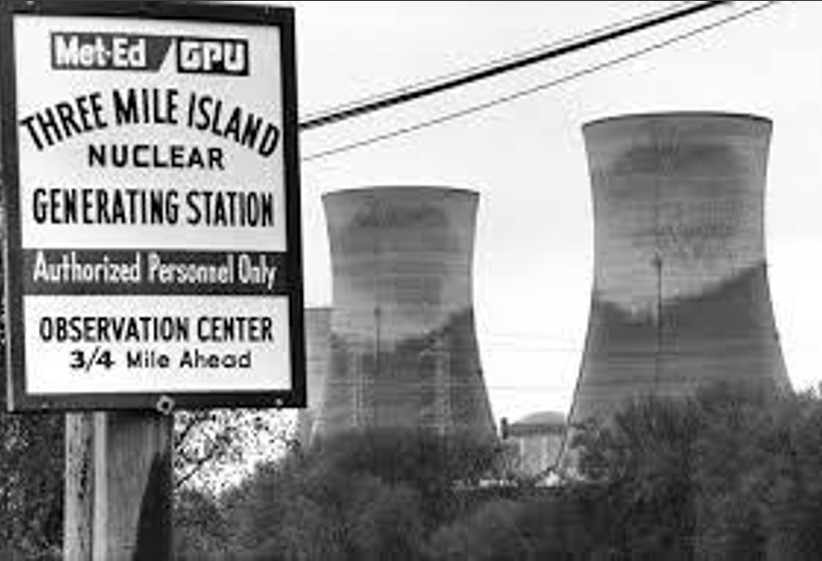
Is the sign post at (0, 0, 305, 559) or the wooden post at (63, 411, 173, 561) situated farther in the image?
the wooden post at (63, 411, 173, 561)

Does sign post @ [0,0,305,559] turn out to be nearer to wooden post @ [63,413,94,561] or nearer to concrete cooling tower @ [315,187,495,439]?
wooden post @ [63,413,94,561]

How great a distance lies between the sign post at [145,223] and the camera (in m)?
4.61

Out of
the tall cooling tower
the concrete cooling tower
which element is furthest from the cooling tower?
the tall cooling tower

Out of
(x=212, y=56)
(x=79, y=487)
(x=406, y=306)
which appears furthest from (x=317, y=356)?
(x=212, y=56)

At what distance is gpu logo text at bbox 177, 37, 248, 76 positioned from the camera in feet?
15.4

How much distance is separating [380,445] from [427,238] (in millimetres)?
8849

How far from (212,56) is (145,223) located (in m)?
0.47

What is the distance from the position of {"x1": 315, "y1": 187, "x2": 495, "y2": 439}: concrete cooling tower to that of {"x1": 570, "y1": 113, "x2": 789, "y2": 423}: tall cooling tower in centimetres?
986

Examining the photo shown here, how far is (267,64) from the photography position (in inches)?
189

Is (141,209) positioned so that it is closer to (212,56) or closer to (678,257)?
(212,56)

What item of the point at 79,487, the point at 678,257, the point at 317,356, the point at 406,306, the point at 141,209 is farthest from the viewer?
the point at 317,356

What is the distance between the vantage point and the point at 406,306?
7812 centimetres

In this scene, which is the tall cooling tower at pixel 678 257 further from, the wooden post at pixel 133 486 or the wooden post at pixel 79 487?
the wooden post at pixel 133 486

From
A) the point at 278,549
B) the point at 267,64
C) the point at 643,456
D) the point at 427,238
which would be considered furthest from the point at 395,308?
the point at 267,64
